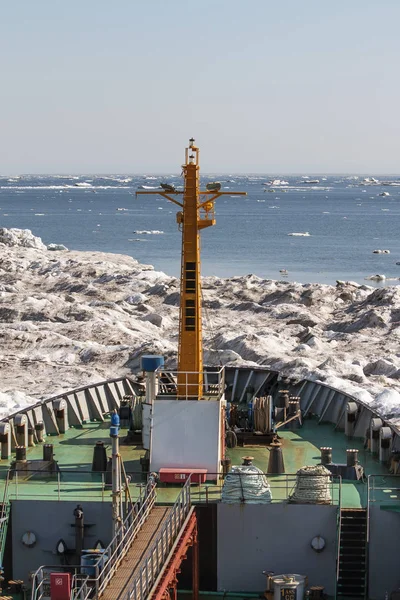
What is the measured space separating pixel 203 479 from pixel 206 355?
25067mm

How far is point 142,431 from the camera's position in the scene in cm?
2303

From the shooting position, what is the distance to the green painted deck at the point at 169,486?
19.7 meters

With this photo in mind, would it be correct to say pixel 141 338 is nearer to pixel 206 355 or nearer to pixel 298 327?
pixel 206 355

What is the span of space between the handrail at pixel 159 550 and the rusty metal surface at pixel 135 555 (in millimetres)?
139

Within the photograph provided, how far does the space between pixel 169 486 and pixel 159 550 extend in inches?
126

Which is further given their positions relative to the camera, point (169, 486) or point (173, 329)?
point (173, 329)

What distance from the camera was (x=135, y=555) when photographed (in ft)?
55.8

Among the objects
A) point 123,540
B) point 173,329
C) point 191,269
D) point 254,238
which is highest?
point 191,269

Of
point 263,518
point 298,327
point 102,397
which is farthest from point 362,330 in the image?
point 263,518

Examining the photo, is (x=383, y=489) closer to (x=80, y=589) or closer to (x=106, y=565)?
(x=106, y=565)

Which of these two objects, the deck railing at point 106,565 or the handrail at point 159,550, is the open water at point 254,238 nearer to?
the deck railing at point 106,565

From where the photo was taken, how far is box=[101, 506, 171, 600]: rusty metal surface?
15891mm

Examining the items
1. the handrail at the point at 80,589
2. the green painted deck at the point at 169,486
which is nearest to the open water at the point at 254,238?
the green painted deck at the point at 169,486

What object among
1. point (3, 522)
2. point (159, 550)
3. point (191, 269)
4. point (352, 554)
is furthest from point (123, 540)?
point (191, 269)
